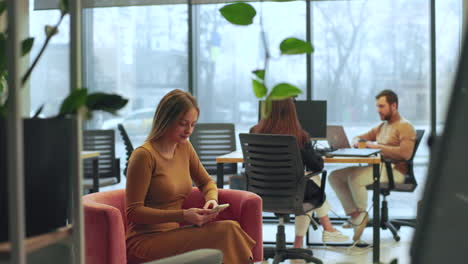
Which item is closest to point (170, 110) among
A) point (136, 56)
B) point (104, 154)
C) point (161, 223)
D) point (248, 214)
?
point (161, 223)

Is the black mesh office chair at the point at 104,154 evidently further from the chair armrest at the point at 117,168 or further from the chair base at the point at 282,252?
the chair base at the point at 282,252

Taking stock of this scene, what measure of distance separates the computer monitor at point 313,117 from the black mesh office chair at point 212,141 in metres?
1.02

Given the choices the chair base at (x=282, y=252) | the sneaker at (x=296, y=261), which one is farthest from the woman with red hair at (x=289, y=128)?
the sneaker at (x=296, y=261)

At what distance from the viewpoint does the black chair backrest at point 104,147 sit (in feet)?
19.0

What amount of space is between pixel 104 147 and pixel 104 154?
3.2 inches

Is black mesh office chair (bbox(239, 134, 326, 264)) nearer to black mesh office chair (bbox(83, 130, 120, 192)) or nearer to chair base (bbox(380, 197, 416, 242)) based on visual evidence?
chair base (bbox(380, 197, 416, 242))

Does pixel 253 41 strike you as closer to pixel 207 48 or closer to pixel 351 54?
pixel 207 48

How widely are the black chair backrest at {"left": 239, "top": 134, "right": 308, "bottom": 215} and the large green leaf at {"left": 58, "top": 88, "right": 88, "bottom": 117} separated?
110 inches

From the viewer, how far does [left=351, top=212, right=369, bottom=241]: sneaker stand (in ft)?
16.7

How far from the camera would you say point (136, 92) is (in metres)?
6.68

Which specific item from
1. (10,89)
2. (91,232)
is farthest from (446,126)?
(91,232)

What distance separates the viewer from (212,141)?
19.2ft

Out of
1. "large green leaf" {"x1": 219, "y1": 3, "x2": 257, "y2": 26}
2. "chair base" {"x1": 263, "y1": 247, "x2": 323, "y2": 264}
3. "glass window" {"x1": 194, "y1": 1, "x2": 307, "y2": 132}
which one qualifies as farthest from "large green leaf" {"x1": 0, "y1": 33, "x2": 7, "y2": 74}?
"glass window" {"x1": 194, "y1": 1, "x2": 307, "y2": 132}

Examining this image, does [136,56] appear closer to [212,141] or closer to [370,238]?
[212,141]
